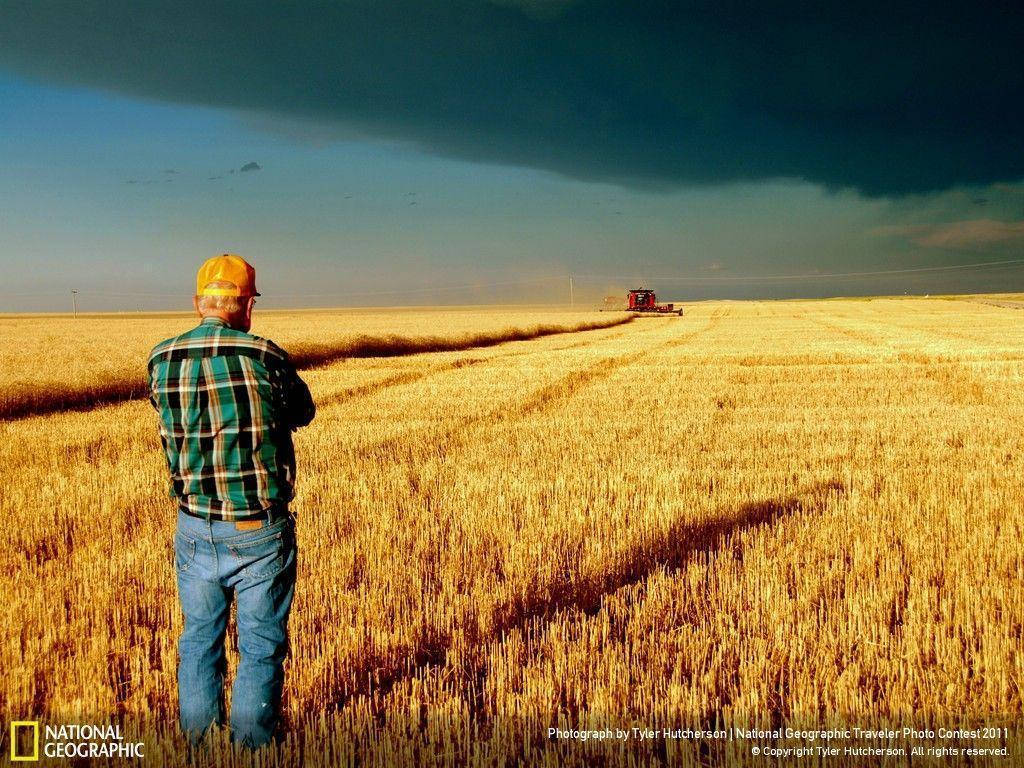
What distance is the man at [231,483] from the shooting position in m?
3.37

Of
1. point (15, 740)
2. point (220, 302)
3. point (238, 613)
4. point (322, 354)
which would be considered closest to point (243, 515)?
point (238, 613)

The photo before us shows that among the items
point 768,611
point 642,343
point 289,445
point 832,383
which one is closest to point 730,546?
point 768,611

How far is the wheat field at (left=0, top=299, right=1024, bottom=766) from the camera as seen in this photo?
389cm

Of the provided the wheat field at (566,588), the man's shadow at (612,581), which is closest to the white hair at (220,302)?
the wheat field at (566,588)

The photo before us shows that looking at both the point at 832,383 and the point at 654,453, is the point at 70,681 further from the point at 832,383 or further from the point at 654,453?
the point at 832,383

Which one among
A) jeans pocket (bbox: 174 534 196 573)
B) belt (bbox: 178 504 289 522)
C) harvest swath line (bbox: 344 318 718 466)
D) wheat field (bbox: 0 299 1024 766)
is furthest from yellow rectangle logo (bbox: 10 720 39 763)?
harvest swath line (bbox: 344 318 718 466)

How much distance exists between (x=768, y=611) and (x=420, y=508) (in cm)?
382

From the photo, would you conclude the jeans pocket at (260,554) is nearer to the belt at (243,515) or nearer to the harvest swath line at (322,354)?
the belt at (243,515)

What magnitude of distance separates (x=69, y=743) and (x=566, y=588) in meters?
3.14

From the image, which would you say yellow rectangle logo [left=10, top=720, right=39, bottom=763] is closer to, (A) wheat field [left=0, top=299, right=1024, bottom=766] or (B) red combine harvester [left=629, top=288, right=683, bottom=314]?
(A) wheat field [left=0, top=299, right=1024, bottom=766]

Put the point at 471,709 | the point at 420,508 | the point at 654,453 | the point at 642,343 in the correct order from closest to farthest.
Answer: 1. the point at 471,709
2. the point at 420,508
3. the point at 654,453
4. the point at 642,343

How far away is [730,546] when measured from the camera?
638cm

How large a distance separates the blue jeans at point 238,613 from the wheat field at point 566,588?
17 centimetres

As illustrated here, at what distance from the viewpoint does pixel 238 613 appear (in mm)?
3477
